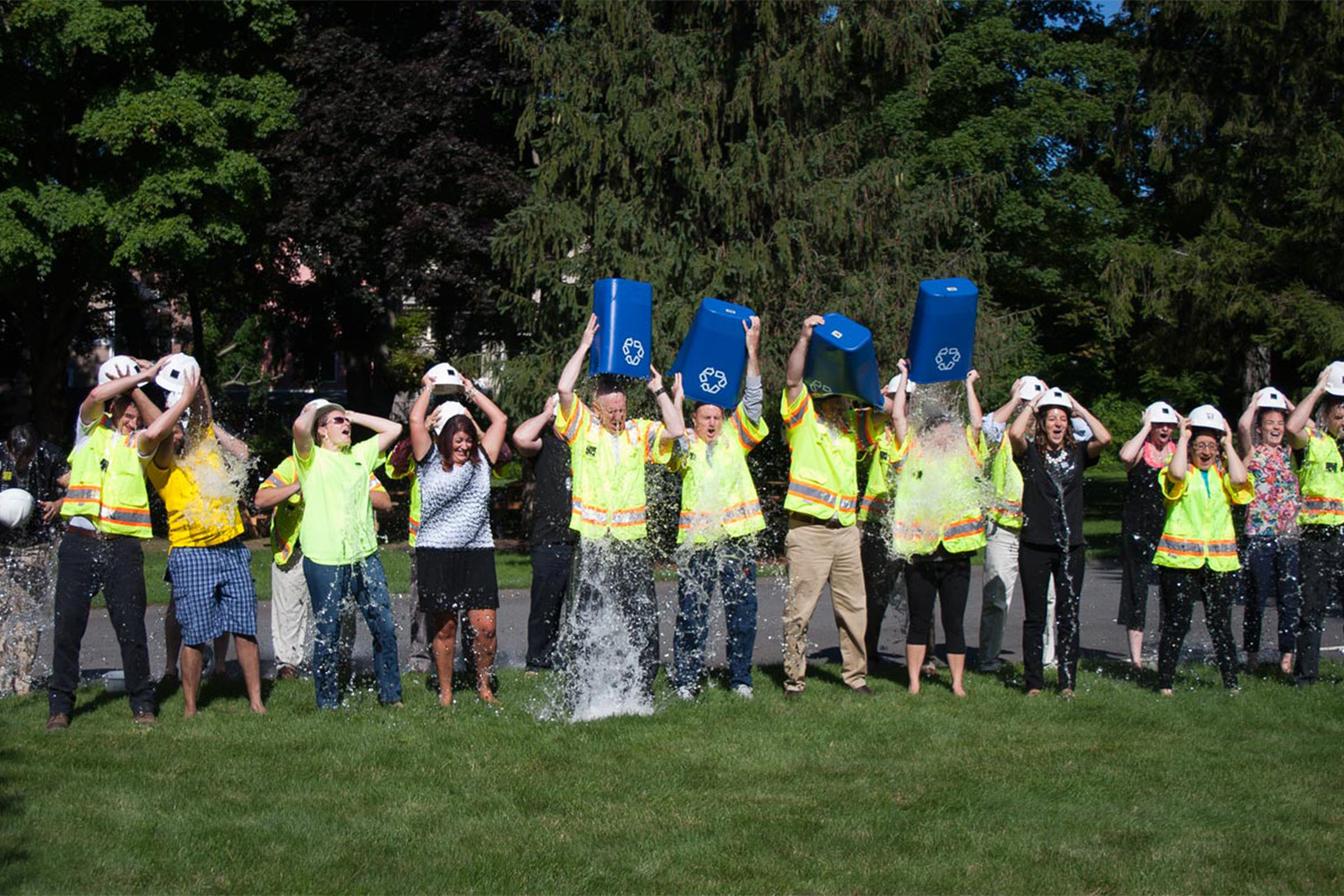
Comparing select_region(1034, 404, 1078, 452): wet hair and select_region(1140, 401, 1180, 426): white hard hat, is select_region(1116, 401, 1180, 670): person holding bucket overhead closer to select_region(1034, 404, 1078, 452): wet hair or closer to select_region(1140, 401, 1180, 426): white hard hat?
select_region(1140, 401, 1180, 426): white hard hat

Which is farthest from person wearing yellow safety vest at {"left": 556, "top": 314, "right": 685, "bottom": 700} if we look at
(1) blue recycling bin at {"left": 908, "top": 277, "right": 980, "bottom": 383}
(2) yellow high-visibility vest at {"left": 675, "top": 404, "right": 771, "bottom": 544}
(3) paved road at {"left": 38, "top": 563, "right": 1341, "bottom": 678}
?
(3) paved road at {"left": 38, "top": 563, "right": 1341, "bottom": 678}

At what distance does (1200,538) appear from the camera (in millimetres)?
9031

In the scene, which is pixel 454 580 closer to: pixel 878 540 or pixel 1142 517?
pixel 878 540

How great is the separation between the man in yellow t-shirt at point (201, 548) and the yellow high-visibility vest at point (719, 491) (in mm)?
2567

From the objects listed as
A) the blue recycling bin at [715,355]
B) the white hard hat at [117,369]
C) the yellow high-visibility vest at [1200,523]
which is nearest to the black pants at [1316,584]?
the yellow high-visibility vest at [1200,523]

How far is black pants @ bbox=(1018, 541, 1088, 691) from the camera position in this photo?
8.87m

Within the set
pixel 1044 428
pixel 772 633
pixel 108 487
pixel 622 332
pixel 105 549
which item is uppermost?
pixel 622 332

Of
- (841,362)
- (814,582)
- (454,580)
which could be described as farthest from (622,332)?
(814,582)

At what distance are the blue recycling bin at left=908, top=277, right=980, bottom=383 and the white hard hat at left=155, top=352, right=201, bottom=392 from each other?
13.7 ft

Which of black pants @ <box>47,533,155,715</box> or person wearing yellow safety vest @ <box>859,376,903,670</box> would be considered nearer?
black pants @ <box>47,533,155,715</box>

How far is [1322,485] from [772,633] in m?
4.24

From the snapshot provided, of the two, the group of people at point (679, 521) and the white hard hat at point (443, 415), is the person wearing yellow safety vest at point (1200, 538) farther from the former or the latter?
the white hard hat at point (443, 415)

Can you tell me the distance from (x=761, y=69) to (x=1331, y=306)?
761 centimetres

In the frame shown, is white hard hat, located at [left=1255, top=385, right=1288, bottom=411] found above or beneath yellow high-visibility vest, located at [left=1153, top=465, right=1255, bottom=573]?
above
